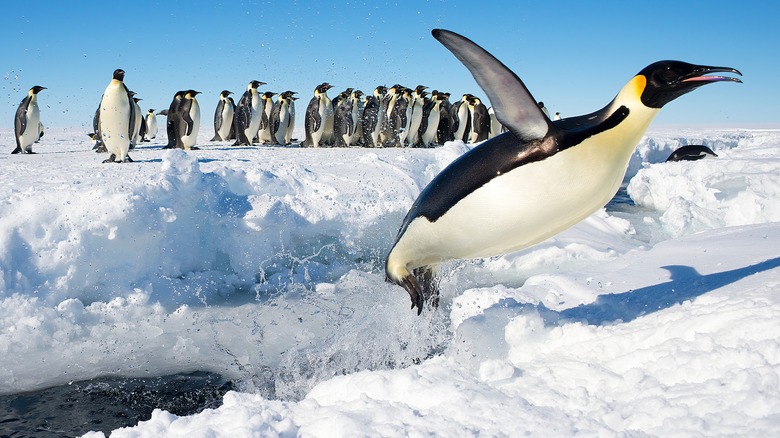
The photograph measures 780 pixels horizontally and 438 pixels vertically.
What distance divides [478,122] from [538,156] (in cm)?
1581

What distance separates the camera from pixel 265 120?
16.0m

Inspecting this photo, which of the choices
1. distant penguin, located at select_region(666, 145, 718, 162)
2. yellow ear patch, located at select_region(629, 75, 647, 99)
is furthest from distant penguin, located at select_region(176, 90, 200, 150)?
yellow ear patch, located at select_region(629, 75, 647, 99)

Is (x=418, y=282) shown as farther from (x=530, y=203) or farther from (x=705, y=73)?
(x=705, y=73)

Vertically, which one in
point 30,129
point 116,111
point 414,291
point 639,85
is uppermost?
point 116,111

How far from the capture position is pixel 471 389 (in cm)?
185

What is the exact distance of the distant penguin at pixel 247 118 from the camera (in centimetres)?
1507

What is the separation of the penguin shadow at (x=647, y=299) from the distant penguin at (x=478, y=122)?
1527 centimetres

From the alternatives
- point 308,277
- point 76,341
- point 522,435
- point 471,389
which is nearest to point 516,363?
point 471,389

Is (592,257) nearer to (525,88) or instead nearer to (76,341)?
(525,88)

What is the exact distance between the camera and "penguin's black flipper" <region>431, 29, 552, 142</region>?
2174mm

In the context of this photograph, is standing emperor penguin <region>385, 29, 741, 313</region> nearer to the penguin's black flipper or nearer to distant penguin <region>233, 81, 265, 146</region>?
the penguin's black flipper

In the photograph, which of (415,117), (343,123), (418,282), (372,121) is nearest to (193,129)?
(343,123)

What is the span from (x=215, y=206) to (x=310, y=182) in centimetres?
136

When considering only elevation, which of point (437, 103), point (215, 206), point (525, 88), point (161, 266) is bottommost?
point (161, 266)
